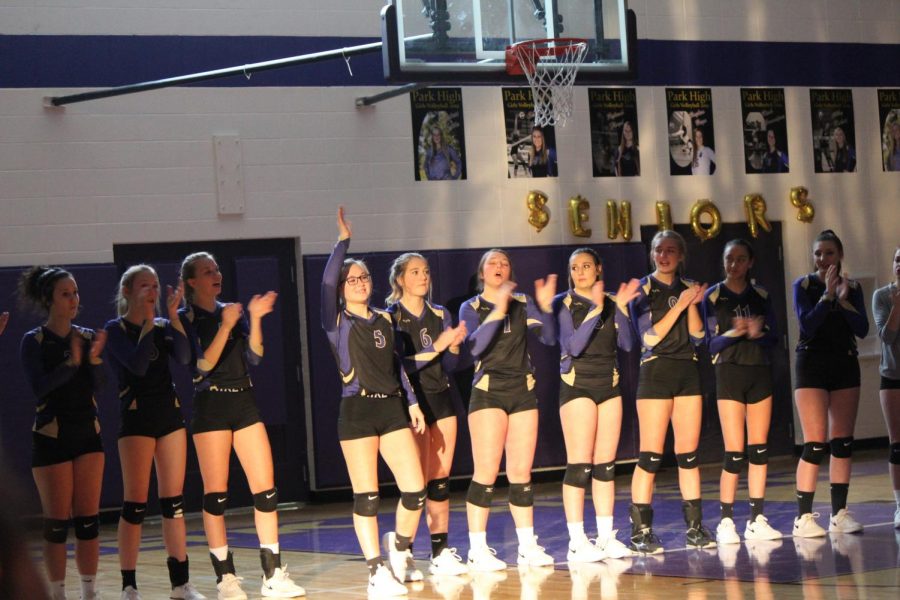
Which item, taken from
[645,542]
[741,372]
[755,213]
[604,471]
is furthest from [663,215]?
[645,542]

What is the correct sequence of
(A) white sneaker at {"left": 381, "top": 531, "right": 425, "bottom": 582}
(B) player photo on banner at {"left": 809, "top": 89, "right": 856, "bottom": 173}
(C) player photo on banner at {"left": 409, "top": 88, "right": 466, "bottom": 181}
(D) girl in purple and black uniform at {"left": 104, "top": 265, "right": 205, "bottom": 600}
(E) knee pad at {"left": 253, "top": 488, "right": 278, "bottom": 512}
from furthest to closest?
(B) player photo on banner at {"left": 809, "top": 89, "right": 856, "bottom": 173}
(C) player photo on banner at {"left": 409, "top": 88, "right": 466, "bottom": 181}
(A) white sneaker at {"left": 381, "top": 531, "right": 425, "bottom": 582}
(E) knee pad at {"left": 253, "top": 488, "right": 278, "bottom": 512}
(D) girl in purple and black uniform at {"left": 104, "top": 265, "right": 205, "bottom": 600}

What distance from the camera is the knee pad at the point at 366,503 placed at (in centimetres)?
624

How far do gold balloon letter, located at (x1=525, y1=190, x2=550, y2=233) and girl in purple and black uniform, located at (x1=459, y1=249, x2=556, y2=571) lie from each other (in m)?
4.82

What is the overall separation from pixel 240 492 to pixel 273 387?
3.21 ft

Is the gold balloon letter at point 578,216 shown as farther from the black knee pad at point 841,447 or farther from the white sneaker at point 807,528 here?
the white sneaker at point 807,528

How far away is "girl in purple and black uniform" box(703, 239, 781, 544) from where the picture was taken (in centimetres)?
734

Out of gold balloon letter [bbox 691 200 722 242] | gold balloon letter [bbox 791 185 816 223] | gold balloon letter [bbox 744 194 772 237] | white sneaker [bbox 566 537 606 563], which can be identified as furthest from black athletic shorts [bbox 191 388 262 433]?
gold balloon letter [bbox 791 185 816 223]

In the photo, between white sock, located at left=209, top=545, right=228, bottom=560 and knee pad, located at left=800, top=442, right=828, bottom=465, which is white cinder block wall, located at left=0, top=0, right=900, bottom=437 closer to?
white sock, located at left=209, top=545, right=228, bottom=560

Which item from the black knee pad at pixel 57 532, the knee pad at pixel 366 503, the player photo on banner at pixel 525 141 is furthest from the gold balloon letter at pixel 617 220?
the black knee pad at pixel 57 532

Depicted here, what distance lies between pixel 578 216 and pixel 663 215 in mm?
950

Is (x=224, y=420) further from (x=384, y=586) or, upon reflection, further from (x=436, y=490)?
(x=436, y=490)

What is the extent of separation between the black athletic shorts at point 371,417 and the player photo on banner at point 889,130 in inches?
358

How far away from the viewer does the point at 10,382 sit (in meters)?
9.86

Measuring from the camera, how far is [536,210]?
1181 centimetres
